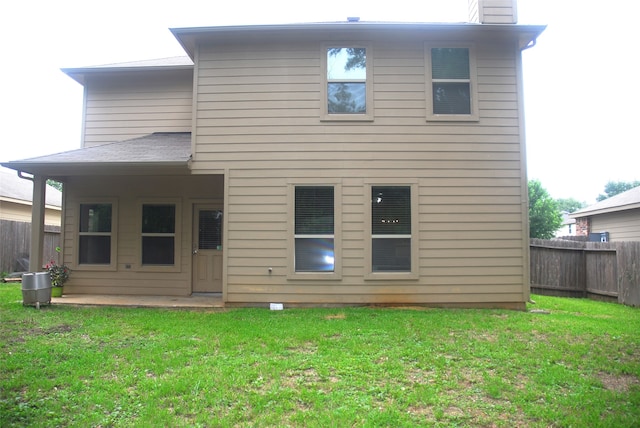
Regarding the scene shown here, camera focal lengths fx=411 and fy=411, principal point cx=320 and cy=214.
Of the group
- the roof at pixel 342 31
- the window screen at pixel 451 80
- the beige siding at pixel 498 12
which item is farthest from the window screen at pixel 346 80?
the beige siding at pixel 498 12

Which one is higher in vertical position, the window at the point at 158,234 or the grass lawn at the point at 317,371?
the window at the point at 158,234

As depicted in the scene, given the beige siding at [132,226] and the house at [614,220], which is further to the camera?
the house at [614,220]

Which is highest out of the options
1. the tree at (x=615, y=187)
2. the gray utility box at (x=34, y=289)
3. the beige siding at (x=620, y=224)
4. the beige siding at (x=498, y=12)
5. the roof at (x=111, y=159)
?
the tree at (x=615, y=187)

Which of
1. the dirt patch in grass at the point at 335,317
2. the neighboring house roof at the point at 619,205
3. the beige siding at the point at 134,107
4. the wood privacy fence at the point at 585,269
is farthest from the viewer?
the neighboring house roof at the point at 619,205

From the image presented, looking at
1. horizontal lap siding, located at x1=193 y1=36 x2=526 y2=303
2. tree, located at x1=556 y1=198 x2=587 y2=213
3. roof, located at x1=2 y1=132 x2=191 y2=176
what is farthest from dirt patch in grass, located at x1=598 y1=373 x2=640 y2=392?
tree, located at x1=556 y1=198 x2=587 y2=213

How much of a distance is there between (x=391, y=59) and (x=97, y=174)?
5.79 meters

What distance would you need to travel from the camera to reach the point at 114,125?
354 inches

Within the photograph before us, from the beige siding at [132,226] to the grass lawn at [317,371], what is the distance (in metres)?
2.12

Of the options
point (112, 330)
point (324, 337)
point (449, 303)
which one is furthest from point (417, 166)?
point (112, 330)

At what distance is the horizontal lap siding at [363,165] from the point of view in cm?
725

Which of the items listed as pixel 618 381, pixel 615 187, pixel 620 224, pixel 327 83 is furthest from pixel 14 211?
pixel 615 187

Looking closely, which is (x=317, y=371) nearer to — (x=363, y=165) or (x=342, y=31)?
(x=363, y=165)

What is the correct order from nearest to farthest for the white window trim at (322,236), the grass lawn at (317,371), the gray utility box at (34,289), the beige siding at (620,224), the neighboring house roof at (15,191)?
the grass lawn at (317,371) → the gray utility box at (34,289) → the white window trim at (322,236) → the beige siding at (620,224) → the neighboring house roof at (15,191)

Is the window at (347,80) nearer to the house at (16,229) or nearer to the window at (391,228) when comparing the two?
the window at (391,228)
